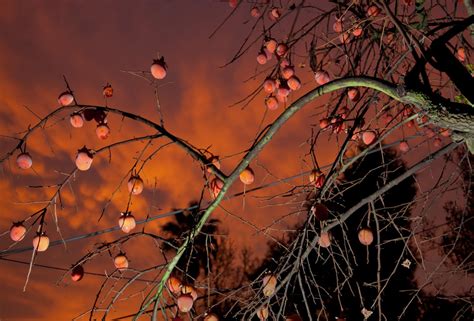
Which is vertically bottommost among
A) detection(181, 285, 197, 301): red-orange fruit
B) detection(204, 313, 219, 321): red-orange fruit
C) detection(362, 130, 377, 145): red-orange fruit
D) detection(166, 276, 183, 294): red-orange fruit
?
detection(204, 313, 219, 321): red-orange fruit

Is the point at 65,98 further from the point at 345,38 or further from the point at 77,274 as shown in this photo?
the point at 345,38

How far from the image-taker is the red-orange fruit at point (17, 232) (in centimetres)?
321

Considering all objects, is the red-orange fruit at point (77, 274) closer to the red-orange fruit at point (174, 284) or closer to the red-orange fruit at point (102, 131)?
the red-orange fruit at point (174, 284)

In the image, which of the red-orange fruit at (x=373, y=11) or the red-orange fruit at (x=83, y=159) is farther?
the red-orange fruit at (x=373, y=11)

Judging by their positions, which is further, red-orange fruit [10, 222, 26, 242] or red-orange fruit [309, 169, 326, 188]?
red-orange fruit [309, 169, 326, 188]

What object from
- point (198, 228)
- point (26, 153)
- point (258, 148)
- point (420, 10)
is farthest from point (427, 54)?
point (26, 153)

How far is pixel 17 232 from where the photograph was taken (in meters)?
3.22

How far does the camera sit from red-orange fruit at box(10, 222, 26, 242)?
3.21 meters

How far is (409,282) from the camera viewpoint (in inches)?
510

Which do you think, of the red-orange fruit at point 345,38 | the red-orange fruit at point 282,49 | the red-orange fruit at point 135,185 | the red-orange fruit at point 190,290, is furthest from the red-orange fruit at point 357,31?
the red-orange fruit at point 190,290

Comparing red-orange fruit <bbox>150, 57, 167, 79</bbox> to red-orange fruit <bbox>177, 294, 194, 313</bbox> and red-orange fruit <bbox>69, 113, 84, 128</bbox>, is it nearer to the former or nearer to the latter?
red-orange fruit <bbox>69, 113, 84, 128</bbox>

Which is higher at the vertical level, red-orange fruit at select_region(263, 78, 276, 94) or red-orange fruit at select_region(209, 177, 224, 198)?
red-orange fruit at select_region(263, 78, 276, 94)

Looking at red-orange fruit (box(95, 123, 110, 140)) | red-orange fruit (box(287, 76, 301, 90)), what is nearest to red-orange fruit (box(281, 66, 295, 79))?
red-orange fruit (box(287, 76, 301, 90))

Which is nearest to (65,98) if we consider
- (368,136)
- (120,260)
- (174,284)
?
(120,260)
